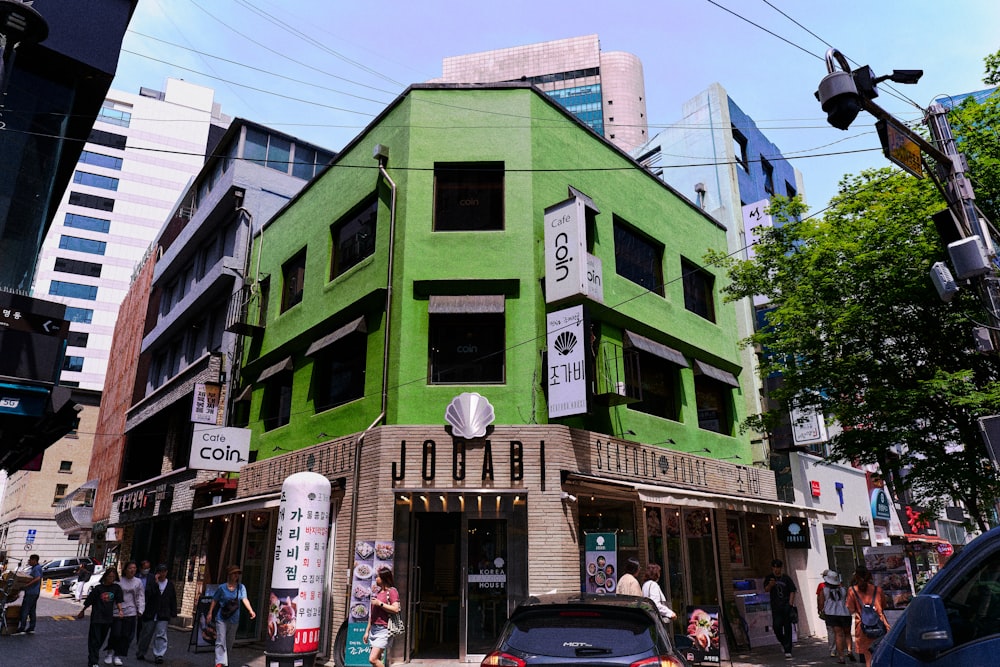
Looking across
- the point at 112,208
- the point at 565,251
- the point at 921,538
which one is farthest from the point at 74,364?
the point at 921,538

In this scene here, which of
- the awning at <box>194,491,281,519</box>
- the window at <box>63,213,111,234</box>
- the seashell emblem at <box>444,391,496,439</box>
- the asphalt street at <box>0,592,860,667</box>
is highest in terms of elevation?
the window at <box>63,213,111,234</box>

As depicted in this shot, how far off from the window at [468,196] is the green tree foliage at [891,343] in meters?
6.51

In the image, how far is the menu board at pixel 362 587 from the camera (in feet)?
38.5

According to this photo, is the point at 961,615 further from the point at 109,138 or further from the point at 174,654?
the point at 109,138

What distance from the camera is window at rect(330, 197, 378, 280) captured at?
653 inches

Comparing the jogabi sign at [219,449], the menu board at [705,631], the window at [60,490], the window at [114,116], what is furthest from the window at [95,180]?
the menu board at [705,631]

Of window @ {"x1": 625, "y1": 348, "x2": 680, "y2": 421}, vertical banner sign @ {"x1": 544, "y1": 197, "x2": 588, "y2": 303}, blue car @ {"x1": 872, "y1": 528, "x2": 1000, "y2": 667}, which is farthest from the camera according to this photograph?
window @ {"x1": 625, "y1": 348, "x2": 680, "y2": 421}

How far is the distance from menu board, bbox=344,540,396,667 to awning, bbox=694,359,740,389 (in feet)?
32.4

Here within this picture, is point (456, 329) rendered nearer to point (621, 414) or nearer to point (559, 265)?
point (559, 265)

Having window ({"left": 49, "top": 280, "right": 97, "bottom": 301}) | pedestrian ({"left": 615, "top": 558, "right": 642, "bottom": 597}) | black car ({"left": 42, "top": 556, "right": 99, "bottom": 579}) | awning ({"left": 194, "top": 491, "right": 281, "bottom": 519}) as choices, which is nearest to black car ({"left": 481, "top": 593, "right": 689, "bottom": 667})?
pedestrian ({"left": 615, "top": 558, "right": 642, "bottom": 597})

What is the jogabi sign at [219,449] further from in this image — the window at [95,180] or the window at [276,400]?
the window at [95,180]

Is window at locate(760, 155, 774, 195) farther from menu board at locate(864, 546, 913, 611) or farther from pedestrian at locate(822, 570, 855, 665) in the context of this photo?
pedestrian at locate(822, 570, 855, 665)

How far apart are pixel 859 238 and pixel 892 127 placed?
463 cm

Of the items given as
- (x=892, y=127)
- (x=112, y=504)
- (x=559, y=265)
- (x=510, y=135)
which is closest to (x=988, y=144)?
(x=892, y=127)
